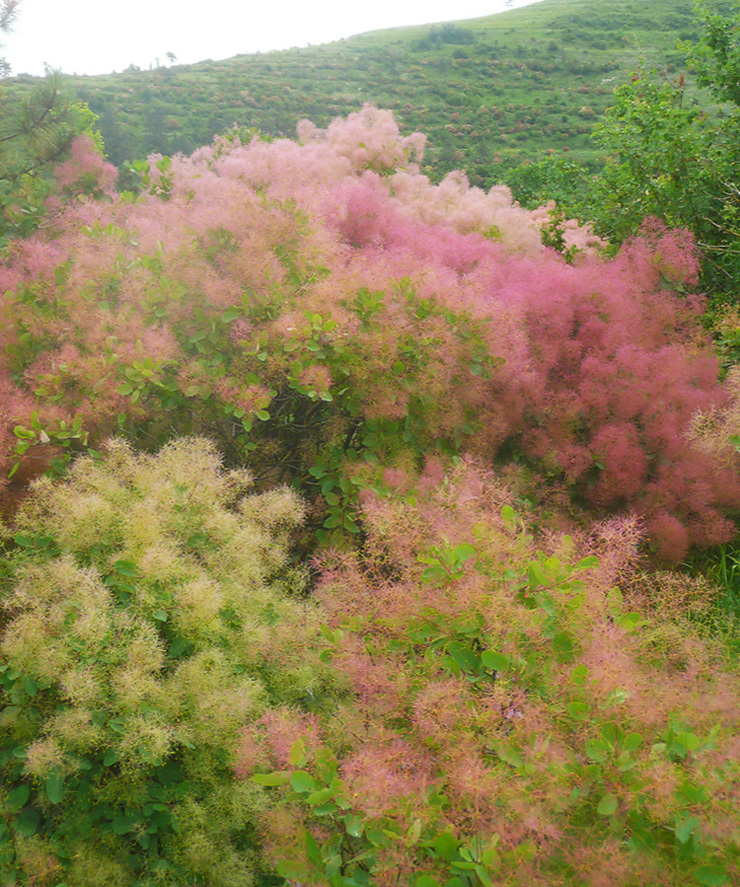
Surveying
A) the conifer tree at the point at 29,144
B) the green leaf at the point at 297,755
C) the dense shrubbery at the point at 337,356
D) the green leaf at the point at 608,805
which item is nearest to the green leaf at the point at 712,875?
the green leaf at the point at 608,805

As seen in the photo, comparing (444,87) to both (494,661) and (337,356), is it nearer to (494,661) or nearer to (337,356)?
(337,356)

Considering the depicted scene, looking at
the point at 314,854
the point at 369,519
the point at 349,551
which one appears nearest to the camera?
the point at 314,854

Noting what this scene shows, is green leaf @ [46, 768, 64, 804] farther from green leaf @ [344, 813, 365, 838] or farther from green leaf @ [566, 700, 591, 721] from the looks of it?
green leaf @ [566, 700, 591, 721]

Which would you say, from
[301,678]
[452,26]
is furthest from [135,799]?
[452,26]

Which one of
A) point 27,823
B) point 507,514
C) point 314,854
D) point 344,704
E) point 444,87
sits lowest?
point 27,823

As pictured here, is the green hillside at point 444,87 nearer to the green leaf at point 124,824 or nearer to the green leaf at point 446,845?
the green leaf at point 124,824

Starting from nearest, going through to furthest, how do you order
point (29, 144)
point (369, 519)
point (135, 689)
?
point (135, 689)
point (369, 519)
point (29, 144)

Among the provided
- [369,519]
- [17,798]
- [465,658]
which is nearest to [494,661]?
[465,658]
